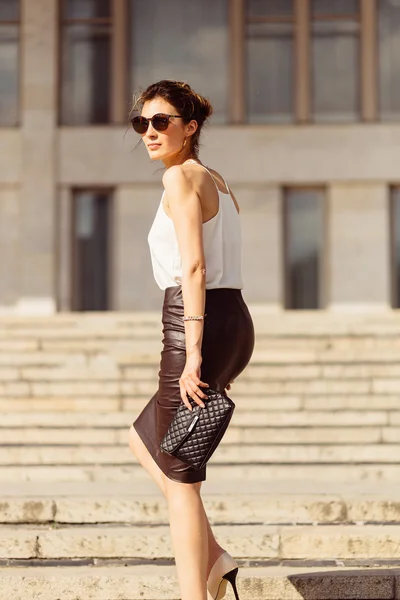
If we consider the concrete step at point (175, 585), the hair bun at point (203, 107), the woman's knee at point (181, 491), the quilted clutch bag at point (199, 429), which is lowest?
the concrete step at point (175, 585)

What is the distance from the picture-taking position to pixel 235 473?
7410mm

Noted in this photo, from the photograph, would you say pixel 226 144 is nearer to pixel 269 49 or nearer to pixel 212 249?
pixel 269 49

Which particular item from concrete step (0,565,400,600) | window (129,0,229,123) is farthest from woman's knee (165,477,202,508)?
window (129,0,229,123)

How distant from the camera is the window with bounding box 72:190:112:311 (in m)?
19.3

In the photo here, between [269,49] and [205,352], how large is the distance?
1678 centimetres

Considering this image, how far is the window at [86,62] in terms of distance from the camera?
1944cm

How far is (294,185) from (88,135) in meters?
4.10

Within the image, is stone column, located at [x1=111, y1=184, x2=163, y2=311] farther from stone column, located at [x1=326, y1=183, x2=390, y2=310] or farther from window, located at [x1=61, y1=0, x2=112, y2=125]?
stone column, located at [x1=326, y1=183, x2=390, y2=310]

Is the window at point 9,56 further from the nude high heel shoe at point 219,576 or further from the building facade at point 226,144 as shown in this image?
the nude high heel shoe at point 219,576

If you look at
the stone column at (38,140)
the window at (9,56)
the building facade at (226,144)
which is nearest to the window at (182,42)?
the building facade at (226,144)

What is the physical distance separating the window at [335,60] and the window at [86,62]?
4.02 metres

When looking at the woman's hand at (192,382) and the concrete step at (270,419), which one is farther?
the concrete step at (270,419)

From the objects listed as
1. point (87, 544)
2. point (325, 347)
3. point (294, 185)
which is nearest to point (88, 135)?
point (294, 185)

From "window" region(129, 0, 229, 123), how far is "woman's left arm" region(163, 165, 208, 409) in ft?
53.3
